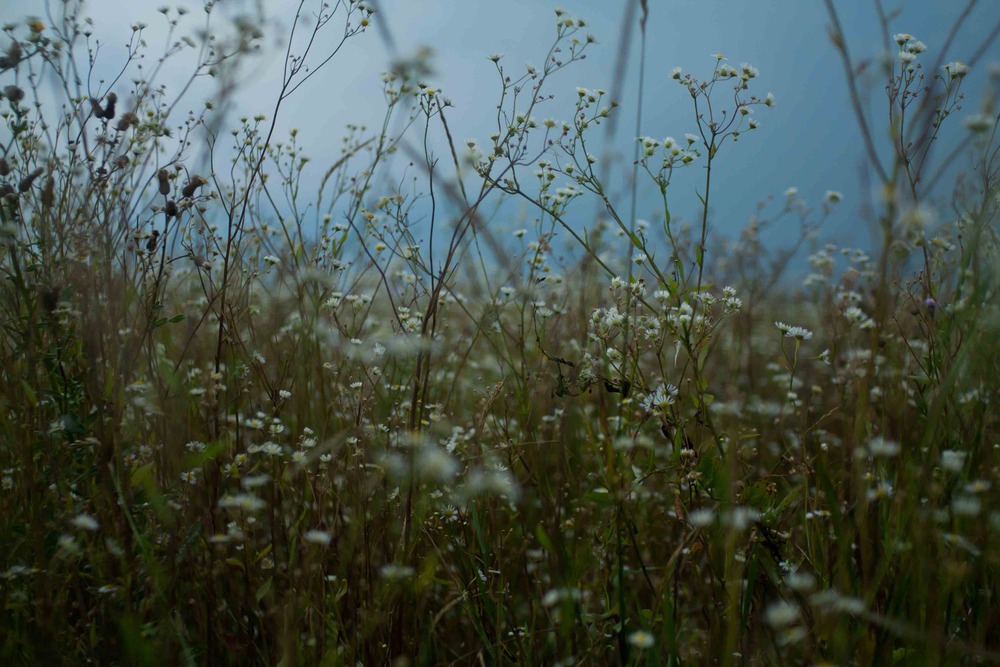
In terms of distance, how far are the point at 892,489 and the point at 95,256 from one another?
1852 mm

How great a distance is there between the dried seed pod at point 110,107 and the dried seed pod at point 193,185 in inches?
12.5

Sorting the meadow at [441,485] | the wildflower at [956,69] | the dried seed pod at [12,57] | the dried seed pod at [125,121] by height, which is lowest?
the meadow at [441,485]

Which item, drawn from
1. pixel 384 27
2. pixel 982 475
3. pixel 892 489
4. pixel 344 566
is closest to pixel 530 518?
pixel 344 566

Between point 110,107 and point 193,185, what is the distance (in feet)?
1.17

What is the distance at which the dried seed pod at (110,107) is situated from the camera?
2.07 m

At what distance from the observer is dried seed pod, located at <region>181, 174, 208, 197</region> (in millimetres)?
1962

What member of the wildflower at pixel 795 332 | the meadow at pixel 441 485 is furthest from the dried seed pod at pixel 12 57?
the wildflower at pixel 795 332

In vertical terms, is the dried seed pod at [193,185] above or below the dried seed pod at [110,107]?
below

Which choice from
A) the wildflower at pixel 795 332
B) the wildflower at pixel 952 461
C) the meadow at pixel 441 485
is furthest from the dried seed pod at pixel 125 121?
the wildflower at pixel 952 461

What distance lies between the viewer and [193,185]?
197 cm

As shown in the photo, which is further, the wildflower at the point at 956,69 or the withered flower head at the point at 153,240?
the wildflower at the point at 956,69

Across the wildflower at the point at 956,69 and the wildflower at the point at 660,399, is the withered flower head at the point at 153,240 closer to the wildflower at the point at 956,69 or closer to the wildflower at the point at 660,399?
the wildflower at the point at 660,399

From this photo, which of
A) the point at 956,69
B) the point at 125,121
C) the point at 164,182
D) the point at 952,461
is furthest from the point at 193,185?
the point at 956,69

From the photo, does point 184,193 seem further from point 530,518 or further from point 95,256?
point 530,518
